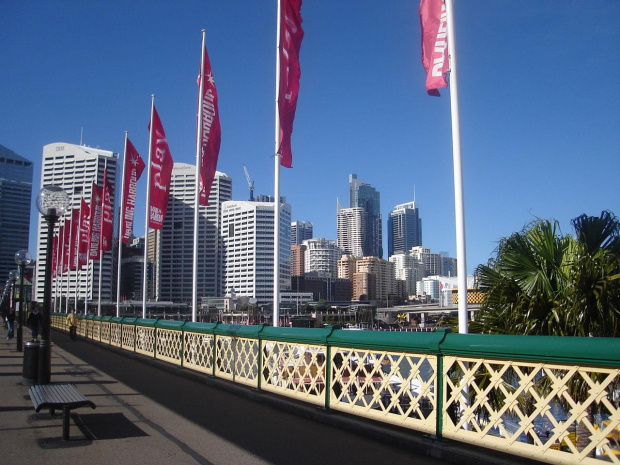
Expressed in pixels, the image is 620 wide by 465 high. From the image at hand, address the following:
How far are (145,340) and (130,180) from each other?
8.01 meters

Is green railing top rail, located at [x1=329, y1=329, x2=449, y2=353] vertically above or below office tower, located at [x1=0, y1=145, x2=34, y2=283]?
below

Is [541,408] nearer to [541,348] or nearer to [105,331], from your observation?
[541,348]

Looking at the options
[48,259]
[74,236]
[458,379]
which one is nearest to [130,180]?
[48,259]

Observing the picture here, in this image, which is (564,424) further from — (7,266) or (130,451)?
(7,266)

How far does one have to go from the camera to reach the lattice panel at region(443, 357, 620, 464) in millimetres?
4738

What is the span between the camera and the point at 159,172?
69.1 ft

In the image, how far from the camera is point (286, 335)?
9.65 metres

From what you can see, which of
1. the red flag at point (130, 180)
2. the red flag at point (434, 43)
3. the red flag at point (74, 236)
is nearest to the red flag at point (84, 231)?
the red flag at point (74, 236)

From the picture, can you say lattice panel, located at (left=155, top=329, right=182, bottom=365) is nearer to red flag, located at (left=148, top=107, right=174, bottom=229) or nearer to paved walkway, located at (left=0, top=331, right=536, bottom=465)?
paved walkway, located at (left=0, top=331, right=536, bottom=465)

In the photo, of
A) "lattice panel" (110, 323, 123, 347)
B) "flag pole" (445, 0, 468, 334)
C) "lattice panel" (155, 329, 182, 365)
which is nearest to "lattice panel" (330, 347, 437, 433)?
"flag pole" (445, 0, 468, 334)

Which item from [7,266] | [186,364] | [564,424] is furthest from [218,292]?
[564,424]

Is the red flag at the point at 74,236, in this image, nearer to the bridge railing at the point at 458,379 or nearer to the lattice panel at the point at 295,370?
the bridge railing at the point at 458,379

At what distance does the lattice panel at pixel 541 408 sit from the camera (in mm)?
4738

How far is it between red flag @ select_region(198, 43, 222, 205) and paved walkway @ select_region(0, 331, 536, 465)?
7.94 metres
